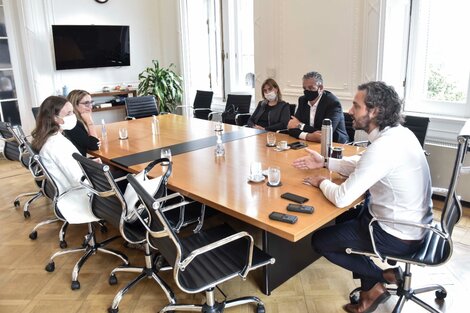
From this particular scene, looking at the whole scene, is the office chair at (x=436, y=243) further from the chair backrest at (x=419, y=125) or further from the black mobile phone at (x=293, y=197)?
the chair backrest at (x=419, y=125)

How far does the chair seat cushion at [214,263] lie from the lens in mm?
1900

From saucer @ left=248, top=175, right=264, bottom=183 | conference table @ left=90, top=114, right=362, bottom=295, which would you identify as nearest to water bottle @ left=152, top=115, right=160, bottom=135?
conference table @ left=90, top=114, right=362, bottom=295

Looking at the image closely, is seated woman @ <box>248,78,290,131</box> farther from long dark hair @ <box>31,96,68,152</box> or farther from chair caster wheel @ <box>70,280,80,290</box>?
chair caster wheel @ <box>70,280,80,290</box>

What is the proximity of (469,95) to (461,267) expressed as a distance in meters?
1.78

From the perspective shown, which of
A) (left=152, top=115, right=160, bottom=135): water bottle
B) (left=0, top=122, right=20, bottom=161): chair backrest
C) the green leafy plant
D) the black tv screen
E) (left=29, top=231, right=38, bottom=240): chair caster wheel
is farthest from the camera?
the green leafy plant

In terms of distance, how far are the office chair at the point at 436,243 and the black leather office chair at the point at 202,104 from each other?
4.44m

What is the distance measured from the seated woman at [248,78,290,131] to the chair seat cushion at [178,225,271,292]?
2.13 meters

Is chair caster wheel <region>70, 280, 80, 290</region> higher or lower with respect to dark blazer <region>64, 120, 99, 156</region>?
lower

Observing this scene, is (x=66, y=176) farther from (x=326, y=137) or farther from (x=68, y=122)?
(x=326, y=137)

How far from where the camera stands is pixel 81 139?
342cm

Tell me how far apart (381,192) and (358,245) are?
1.04ft

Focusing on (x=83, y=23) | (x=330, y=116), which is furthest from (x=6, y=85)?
(x=330, y=116)

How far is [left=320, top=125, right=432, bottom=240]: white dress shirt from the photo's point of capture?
1967 mm

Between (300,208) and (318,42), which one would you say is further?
(318,42)
